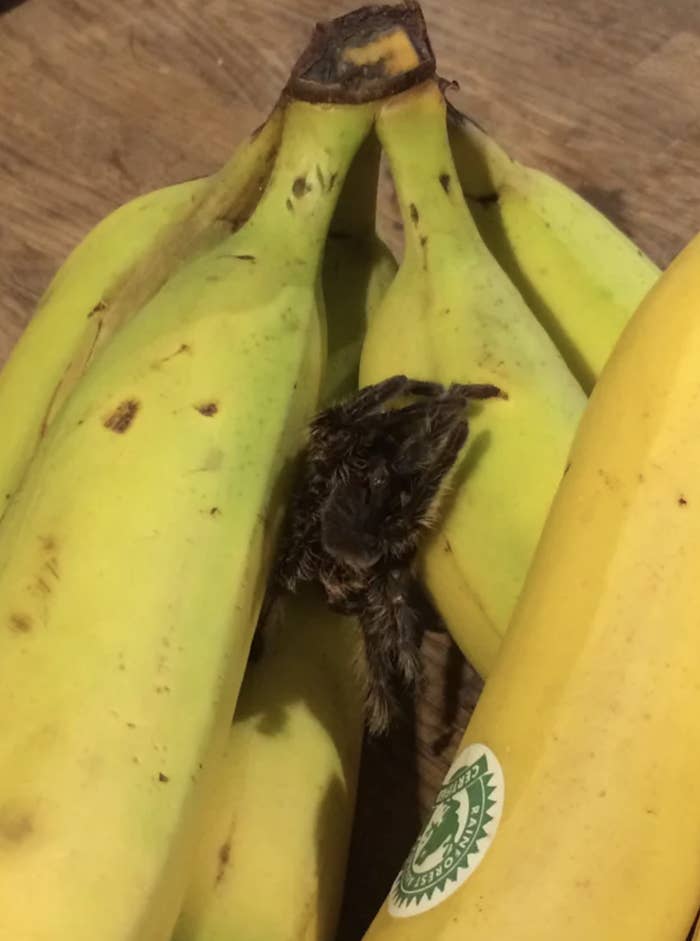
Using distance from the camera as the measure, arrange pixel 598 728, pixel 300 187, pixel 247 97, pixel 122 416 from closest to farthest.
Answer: pixel 598 728
pixel 122 416
pixel 300 187
pixel 247 97

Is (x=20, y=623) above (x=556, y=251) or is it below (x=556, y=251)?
below

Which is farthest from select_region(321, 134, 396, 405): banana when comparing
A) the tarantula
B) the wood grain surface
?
the wood grain surface

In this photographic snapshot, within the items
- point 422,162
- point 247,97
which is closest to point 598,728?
Answer: point 422,162

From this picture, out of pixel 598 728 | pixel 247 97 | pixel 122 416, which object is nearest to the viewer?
pixel 598 728

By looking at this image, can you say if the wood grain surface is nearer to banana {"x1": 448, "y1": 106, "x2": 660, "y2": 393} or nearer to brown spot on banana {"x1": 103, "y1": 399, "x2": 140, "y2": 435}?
banana {"x1": 448, "y1": 106, "x2": 660, "y2": 393}

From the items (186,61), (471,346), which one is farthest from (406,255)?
(186,61)

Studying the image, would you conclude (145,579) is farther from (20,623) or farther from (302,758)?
(302,758)
